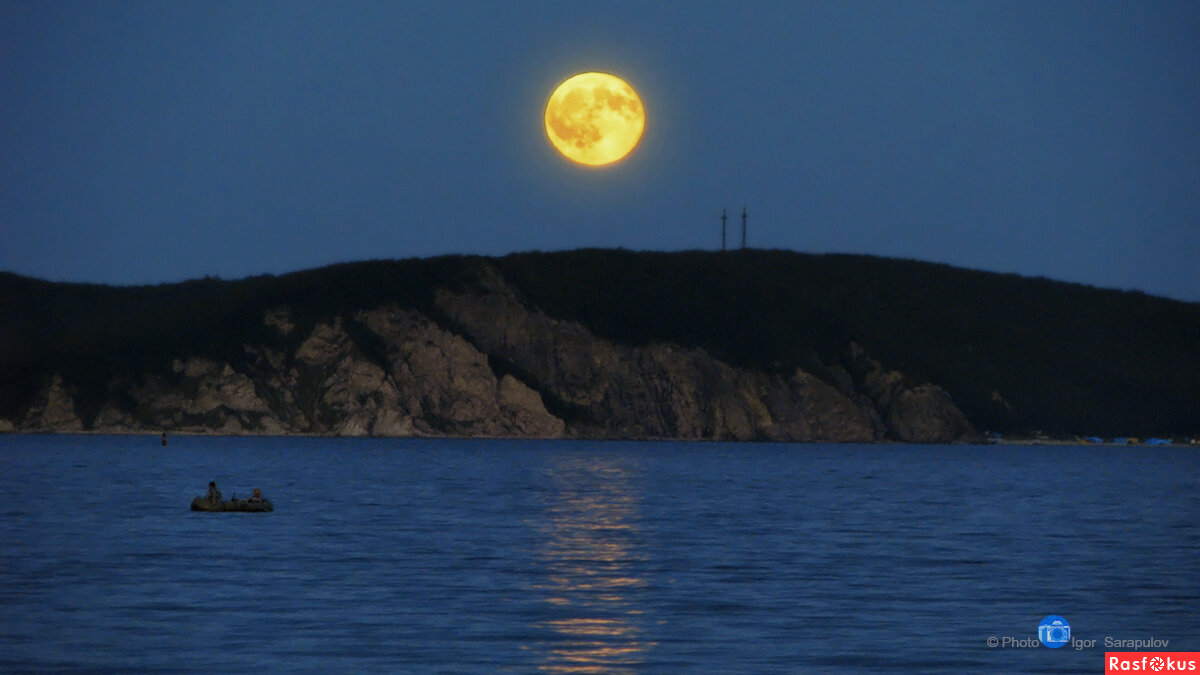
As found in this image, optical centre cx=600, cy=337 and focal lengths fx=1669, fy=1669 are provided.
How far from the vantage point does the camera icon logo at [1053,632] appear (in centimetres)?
3741

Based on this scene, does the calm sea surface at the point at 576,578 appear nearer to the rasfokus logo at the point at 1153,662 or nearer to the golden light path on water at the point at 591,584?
the golden light path on water at the point at 591,584

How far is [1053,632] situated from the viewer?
3875 centimetres

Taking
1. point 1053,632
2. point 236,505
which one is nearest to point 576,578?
point 1053,632

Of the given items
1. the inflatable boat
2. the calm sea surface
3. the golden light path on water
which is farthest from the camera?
the inflatable boat

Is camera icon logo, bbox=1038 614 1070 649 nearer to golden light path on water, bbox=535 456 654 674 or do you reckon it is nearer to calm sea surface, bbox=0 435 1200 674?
calm sea surface, bbox=0 435 1200 674

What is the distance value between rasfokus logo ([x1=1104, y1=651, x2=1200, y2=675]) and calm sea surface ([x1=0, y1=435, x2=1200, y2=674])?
672 mm

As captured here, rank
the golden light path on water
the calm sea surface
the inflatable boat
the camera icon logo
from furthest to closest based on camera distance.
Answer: the inflatable boat, the camera icon logo, the calm sea surface, the golden light path on water

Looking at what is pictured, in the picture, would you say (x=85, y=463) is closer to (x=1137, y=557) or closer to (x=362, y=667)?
(x=1137, y=557)

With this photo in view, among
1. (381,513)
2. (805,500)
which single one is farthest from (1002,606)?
(805,500)

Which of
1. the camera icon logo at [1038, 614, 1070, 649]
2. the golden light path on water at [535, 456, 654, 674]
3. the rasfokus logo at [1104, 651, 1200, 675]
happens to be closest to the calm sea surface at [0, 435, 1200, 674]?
the golden light path on water at [535, 456, 654, 674]

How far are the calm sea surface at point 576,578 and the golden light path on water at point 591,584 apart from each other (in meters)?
0.14

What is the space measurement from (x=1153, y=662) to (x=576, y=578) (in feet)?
68.0

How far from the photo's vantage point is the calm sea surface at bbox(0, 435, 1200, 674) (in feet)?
115

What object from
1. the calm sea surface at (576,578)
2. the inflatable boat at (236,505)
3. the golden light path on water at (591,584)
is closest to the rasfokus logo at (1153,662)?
the calm sea surface at (576,578)
